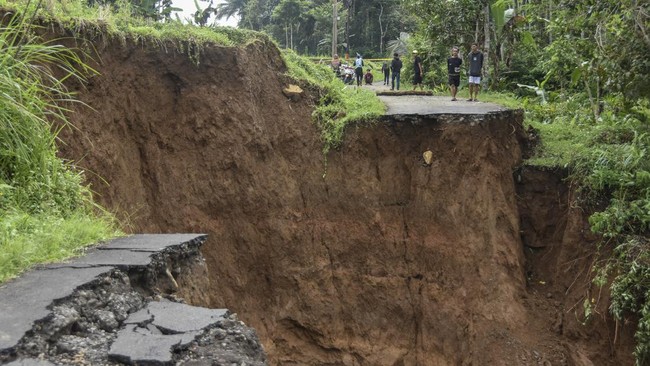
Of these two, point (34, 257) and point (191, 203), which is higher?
point (34, 257)

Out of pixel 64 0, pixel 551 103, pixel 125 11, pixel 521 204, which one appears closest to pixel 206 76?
pixel 125 11

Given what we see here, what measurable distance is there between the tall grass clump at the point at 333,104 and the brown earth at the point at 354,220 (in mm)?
167

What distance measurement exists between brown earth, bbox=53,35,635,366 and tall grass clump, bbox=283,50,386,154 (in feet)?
0.55

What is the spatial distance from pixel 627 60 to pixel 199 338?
19.9ft

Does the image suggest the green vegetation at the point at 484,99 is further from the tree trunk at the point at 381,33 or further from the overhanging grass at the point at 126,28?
the tree trunk at the point at 381,33

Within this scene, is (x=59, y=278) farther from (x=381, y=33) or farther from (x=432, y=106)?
(x=381, y=33)

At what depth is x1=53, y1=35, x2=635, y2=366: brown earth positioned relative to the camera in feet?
25.1

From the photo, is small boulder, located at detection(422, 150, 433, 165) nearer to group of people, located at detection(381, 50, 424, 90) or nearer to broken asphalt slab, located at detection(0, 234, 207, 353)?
broken asphalt slab, located at detection(0, 234, 207, 353)

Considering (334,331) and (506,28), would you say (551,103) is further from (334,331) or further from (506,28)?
(334,331)

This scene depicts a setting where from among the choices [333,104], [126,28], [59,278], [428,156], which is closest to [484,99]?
[428,156]

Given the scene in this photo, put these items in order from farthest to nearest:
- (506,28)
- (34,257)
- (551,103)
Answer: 1. (506,28)
2. (551,103)
3. (34,257)

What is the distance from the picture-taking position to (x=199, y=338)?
9.47ft

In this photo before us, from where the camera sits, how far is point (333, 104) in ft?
28.8

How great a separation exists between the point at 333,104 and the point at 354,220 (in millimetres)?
1765
